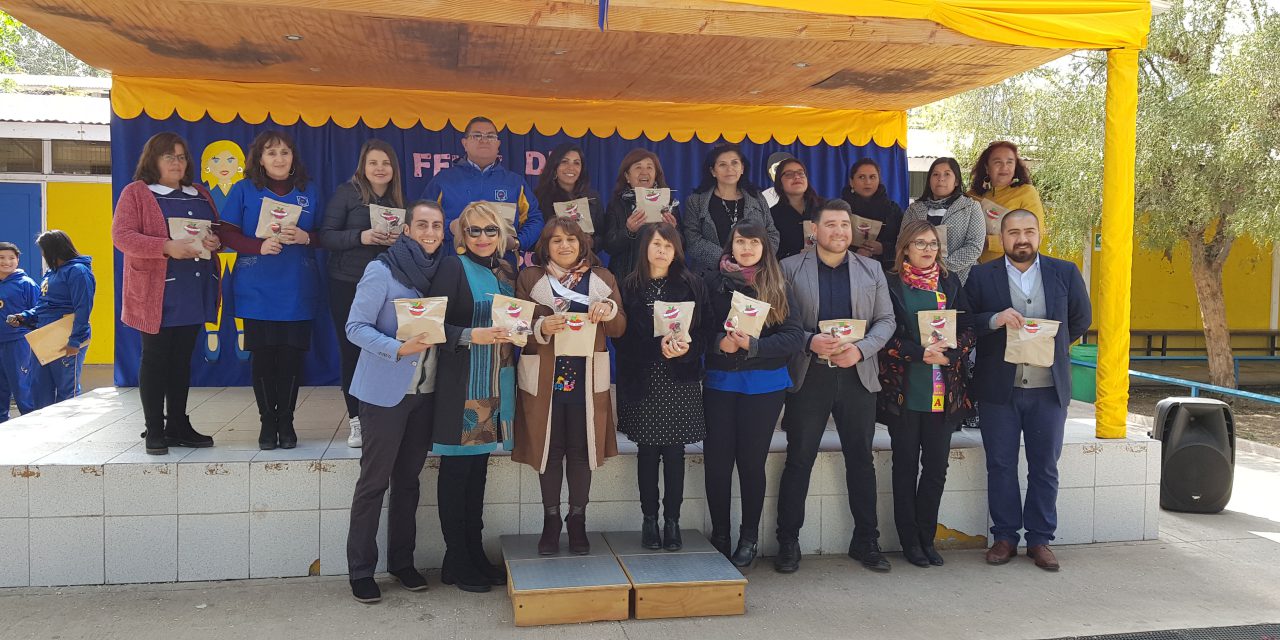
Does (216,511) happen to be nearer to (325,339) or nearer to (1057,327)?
(325,339)

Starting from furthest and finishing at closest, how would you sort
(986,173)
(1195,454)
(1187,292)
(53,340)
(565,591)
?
(1187,292) < (53,340) < (1195,454) < (986,173) < (565,591)

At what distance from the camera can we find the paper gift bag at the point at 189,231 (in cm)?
463

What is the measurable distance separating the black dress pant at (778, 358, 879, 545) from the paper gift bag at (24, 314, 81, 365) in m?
5.98

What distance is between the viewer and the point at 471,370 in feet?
13.8

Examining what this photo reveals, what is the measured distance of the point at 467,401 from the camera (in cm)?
419

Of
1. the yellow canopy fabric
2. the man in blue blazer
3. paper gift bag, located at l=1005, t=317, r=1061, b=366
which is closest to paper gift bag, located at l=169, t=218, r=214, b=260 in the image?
the yellow canopy fabric

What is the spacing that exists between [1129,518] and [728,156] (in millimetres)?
3275

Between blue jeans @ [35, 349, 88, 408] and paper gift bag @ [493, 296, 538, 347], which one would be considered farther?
blue jeans @ [35, 349, 88, 408]

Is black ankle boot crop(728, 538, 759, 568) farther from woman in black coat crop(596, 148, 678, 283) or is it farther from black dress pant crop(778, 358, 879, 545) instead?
woman in black coat crop(596, 148, 678, 283)

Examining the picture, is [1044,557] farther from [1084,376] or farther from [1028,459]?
[1084,376]

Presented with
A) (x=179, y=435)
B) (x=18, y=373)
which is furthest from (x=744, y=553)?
(x=18, y=373)

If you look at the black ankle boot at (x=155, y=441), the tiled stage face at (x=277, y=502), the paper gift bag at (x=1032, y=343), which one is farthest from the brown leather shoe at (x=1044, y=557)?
the black ankle boot at (x=155, y=441)

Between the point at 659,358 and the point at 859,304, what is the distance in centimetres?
111

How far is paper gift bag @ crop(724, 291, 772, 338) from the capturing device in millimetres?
4234
